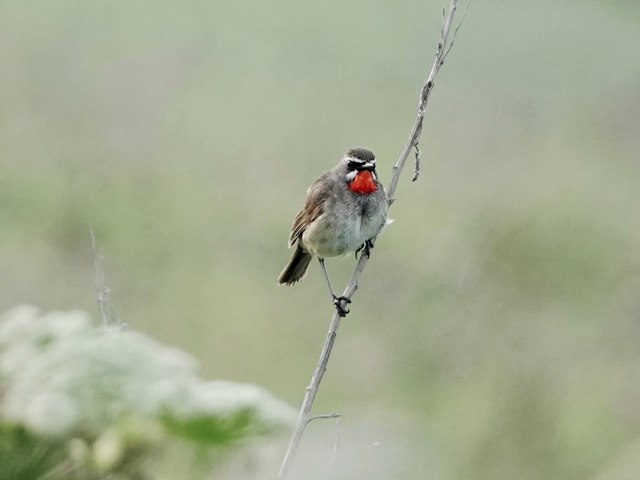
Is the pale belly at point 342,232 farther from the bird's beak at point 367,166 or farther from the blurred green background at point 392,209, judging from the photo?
the blurred green background at point 392,209

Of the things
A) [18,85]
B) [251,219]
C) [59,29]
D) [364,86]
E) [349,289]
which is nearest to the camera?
[349,289]

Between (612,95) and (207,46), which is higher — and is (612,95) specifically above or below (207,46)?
below

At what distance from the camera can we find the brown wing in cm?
614

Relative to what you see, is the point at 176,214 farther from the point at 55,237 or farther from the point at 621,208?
the point at 621,208

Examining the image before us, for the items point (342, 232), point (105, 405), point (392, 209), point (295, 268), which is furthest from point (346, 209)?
point (392, 209)

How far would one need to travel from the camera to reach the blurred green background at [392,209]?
8.09 m

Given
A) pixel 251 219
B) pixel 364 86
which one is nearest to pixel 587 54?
pixel 364 86

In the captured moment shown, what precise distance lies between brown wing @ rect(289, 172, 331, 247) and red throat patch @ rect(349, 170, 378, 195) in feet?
0.72

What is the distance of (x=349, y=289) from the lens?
14.1ft

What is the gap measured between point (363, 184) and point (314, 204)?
42 cm

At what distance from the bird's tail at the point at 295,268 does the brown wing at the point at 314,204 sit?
1.29 ft

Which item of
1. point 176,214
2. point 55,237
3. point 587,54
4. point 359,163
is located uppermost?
point 587,54

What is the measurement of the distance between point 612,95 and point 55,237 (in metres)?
9.29

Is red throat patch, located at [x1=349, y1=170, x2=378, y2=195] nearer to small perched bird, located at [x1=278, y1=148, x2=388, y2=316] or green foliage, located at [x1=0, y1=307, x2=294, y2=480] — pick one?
small perched bird, located at [x1=278, y1=148, x2=388, y2=316]
